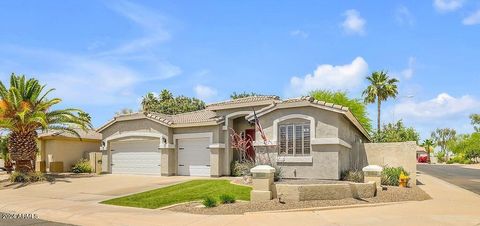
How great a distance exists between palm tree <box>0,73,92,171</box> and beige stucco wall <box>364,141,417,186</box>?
16079 millimetres

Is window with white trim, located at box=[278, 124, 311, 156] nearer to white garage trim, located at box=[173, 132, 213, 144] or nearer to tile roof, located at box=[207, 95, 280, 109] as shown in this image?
tile roof, located at box=[207, 95, 280, 109]

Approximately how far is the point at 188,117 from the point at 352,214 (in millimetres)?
16119

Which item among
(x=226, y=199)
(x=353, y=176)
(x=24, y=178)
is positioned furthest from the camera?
(x=24, y=178)

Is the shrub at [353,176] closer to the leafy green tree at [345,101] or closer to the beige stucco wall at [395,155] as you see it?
the beige stucco wall at [395,155]

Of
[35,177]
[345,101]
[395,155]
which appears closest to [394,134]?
[345,101]

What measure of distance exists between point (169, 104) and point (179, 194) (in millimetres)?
40775

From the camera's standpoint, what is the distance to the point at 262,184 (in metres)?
14.5

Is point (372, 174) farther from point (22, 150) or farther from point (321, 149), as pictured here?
point (22, 150)

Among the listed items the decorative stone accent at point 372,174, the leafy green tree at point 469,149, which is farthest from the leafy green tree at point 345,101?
the leafy green tree at point 469,149

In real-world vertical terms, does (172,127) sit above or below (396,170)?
above

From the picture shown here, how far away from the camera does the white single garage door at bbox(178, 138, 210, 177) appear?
25.1m

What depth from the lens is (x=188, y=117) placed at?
27.4 meters

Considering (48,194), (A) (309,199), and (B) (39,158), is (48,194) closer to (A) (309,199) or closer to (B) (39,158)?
(A) (309,199)

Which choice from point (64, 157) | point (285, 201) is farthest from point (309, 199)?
point (64, 157)
